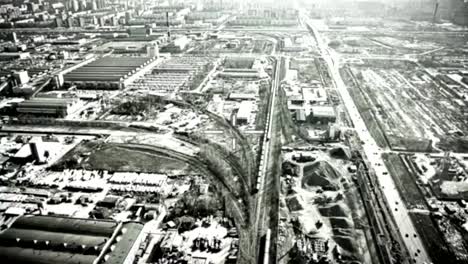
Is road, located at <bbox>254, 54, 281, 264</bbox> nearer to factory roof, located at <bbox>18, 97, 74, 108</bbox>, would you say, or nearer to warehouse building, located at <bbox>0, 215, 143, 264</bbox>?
warehouse building, located at <bbox>0, 215, 143, 264</bbox>

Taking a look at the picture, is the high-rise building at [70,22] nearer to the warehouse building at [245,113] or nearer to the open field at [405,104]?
the warehouse building at [245,113]

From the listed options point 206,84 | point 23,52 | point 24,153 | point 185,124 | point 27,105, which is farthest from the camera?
point 23,52

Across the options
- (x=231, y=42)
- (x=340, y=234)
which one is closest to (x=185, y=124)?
(x=340, y=234)

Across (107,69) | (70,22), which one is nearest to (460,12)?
(107,69)

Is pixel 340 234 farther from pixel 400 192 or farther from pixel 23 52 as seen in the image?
pixel 23 52

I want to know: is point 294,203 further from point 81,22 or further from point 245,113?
point 81,22

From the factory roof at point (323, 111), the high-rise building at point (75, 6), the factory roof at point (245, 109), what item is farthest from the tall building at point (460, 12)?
the high-rise building at point (75, 6)

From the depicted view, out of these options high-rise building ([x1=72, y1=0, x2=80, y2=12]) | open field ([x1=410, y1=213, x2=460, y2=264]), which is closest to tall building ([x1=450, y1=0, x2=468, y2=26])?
open field ([x1=410, y1=213, x2=460, y2=264])
